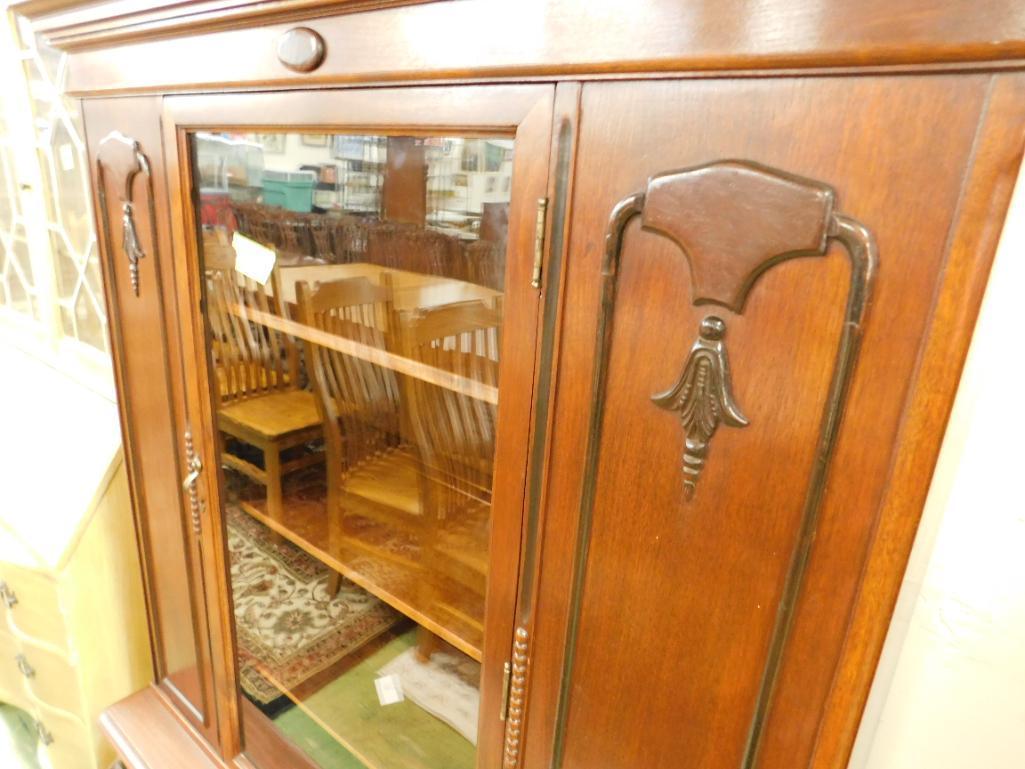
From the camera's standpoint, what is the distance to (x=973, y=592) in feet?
1.41

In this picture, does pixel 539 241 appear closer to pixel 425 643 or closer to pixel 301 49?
pixel 301 49

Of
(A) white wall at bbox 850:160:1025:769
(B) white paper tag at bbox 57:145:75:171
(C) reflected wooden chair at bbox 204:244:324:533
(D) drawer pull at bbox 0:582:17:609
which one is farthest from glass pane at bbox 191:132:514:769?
(B) white paper tag at bbox 57:145:75:171

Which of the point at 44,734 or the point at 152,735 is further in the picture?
the point at 44,734

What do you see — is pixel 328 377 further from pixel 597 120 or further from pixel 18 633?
pixel 18 633

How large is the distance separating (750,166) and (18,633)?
1.46 metres

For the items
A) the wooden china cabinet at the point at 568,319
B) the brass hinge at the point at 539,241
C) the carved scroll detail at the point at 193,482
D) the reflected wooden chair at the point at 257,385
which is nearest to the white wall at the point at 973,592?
the wooden china cabinet at the point at 568,319

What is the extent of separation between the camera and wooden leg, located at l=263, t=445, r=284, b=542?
0.83 meters

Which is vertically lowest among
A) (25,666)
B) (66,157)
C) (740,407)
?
(25,666)

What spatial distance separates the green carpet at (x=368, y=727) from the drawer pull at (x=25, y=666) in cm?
64

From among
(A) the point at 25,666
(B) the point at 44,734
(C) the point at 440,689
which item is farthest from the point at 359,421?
(B) the point at 44,734

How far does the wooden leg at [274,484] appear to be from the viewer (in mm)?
826

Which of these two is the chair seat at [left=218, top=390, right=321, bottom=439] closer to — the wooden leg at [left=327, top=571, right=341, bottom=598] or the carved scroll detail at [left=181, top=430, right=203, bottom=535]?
the carved scroll detail at [left=181, top=430, right=203, bottom=535]

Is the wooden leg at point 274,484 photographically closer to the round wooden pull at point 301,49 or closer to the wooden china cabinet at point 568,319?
the wooden china cabinet at point 568,319

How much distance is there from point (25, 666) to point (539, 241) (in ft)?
4.56
